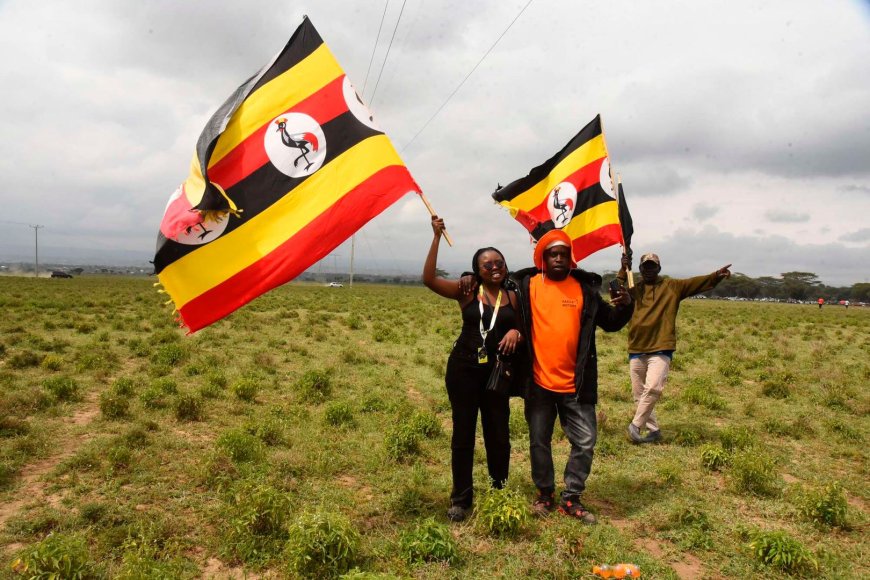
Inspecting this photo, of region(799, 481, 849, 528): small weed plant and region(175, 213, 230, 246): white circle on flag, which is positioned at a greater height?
region(175, 213, 230, 246): white circle on flag

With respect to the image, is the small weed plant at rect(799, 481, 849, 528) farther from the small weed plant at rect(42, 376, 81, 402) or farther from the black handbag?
the small weed plant at rect(42, 376, 81, 402)

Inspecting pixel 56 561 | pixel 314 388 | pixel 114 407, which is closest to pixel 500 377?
pixel 56 561

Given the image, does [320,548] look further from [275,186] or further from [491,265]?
[275,186]

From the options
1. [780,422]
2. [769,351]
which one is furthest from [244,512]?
[769,351]

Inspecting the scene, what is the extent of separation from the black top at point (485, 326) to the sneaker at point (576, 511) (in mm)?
1580

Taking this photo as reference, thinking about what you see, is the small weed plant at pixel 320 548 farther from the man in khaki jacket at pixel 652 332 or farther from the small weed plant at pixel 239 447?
the man in khaki jacket at pixel 652 332

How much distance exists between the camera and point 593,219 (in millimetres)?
6902

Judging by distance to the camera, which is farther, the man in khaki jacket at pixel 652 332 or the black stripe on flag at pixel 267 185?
the man in khaki jacket at pixel 652 332

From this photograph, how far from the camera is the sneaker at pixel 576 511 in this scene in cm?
473

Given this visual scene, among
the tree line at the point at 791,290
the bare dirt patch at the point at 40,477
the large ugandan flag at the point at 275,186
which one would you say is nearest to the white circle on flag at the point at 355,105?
the large ugandan flag at the point at 275,186

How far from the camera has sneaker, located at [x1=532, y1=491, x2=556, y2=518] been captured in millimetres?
4801

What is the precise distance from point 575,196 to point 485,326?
330cm

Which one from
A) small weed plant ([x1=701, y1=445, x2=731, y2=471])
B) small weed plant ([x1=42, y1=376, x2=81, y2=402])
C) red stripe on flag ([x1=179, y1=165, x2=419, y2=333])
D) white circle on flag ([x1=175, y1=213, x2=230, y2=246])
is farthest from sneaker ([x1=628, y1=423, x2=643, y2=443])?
small weed plant ([x1=42, y1=376, x2=81, y2=402])

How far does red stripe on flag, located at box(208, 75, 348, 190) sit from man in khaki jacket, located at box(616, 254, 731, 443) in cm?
430
